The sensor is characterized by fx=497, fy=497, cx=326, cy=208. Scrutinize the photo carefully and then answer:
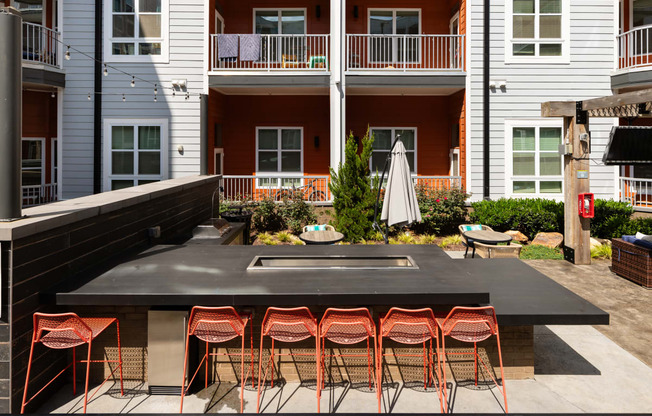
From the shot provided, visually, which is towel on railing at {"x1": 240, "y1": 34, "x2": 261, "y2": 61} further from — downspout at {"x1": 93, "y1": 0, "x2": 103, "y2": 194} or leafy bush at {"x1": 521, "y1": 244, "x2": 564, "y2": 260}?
leafy bush at {"x1": 521, "y1": 244, "x2": 564, "y2": 260}

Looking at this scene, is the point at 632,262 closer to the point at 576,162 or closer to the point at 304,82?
the point at 576,162

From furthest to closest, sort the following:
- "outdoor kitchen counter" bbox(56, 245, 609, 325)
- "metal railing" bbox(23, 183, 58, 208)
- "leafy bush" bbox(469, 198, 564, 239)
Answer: "metal railing" bbox(23, 183, 58, 208) → "leafy bush" bbox(469, 198, 564, 239) → "outdoor kitchen counter" bbox(56, 245, 609, 325)

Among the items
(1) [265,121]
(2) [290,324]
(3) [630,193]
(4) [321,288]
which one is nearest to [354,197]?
A: (1) [265,121]

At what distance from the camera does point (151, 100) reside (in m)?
15.1

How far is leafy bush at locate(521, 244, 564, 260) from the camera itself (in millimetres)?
12008

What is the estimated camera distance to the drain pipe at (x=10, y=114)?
14.9ft

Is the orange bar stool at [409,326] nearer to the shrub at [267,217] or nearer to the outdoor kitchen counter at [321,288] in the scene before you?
the outdoor kitchen counter at [321,288]

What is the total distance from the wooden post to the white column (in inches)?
241

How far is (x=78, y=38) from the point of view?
48.6 ft

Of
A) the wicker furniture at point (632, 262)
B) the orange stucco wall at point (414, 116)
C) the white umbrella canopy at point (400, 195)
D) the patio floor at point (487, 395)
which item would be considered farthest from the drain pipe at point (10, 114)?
the orange stucco wall at point (414, 116)

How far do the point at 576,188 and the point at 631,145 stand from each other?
4.61ft

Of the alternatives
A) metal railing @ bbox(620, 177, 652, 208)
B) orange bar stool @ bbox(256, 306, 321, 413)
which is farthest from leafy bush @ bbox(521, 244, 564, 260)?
orange bar stool @ bbox(256, 306, 321, 413)

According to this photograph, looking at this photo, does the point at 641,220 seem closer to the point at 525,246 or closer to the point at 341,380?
the point at 525,246

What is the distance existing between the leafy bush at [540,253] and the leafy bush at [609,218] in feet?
5.88
